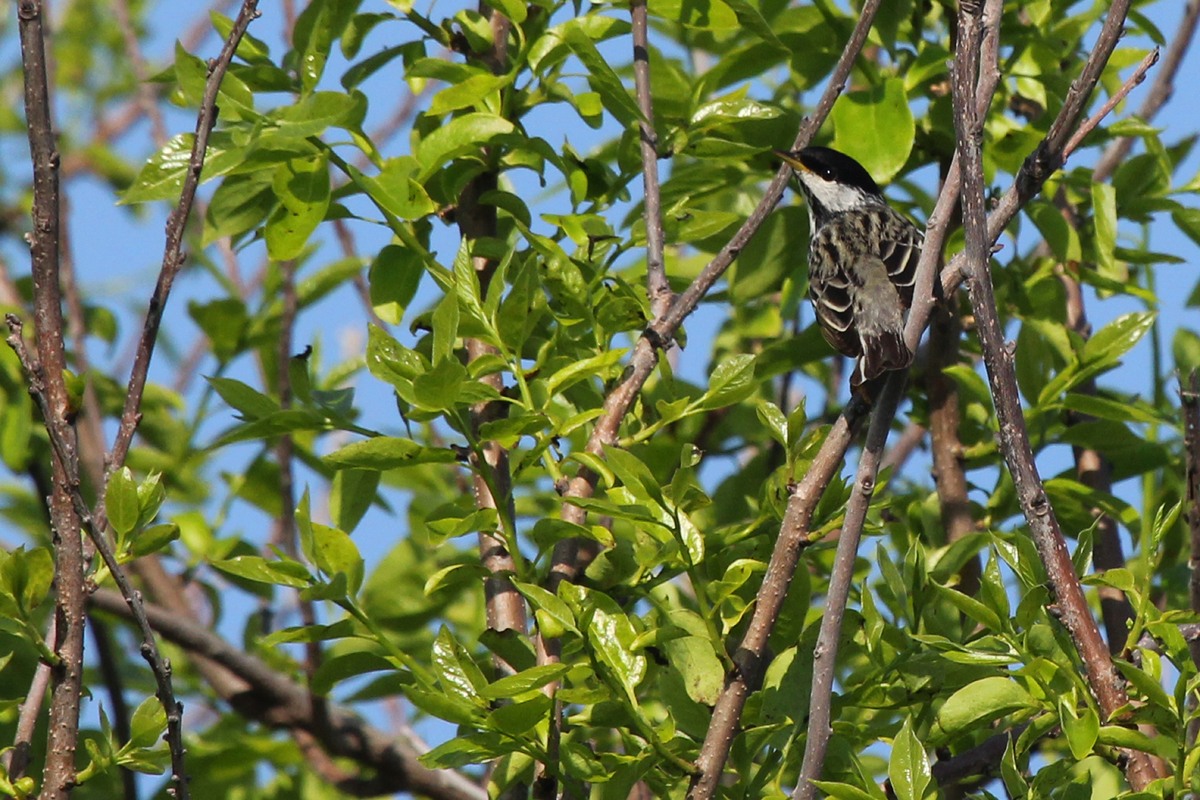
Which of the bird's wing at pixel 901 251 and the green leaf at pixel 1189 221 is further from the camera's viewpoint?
the bird's wing at pixel 901 251

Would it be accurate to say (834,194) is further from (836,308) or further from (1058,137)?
(1058,137)

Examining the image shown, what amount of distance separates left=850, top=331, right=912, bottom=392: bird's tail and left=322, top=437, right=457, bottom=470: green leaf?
3.78 ft

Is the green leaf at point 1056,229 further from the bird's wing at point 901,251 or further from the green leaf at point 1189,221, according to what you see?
the bird's wing at point 901,251

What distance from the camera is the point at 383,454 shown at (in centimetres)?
279

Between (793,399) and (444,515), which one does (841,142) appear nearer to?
(444,515)

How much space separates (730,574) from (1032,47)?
205 centimetres

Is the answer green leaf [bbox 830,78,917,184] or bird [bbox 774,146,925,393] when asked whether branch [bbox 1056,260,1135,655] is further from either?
green leaf [bbox 830,78,917,184]

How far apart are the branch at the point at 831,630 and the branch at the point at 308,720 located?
7.21ft

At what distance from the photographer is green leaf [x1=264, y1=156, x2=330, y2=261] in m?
3.30

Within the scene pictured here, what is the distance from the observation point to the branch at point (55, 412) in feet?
8.83

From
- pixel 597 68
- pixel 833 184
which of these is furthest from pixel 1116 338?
pixel 833 184

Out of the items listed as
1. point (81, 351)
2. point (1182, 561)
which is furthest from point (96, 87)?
point (1182, 561)

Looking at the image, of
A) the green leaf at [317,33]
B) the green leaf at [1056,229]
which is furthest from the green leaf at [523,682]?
the green leaf at [1056,229]

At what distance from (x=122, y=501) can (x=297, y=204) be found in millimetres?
902
